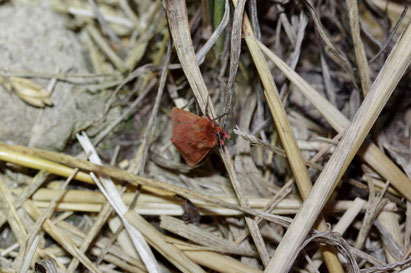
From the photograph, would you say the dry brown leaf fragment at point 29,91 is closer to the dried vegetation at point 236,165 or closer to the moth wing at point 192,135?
the dried vegetation at point 236,165

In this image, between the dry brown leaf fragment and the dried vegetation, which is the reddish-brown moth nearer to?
the dried vegetation

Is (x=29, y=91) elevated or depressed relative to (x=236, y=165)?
elevated

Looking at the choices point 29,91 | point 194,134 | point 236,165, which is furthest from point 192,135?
point 29,91

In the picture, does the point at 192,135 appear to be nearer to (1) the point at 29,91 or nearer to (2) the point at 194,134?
(2) the point at 194,134

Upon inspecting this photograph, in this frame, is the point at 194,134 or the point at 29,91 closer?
the point at 194,134

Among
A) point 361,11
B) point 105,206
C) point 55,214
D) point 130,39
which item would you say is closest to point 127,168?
point 105,206

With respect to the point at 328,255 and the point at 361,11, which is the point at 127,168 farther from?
the point at 361,11

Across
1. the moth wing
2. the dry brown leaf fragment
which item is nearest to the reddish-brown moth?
the moth wing
